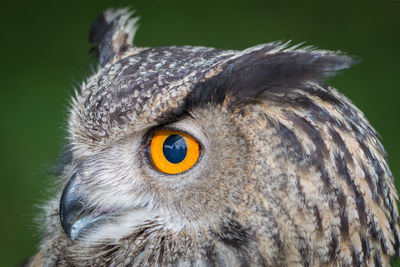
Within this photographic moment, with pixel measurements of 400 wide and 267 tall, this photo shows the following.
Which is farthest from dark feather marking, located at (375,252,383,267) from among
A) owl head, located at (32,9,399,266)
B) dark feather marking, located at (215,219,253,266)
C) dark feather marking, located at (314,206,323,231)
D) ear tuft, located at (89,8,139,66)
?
Answer: ear tuft, located at (89,8,139,66)

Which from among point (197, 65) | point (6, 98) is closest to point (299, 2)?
point (6, 98)

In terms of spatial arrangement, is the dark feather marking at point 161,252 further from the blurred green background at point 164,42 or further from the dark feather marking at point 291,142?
the blurred green background at point 164,42

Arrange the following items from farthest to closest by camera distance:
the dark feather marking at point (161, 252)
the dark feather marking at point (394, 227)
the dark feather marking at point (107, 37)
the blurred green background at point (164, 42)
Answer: the blurred green background at point (164, 42)
the dark feather marking at point (107, 37)
the dark feather marking at point (394, 227)
the dark feather marking at point (161, 252)

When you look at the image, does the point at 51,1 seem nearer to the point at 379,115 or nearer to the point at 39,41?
the point at 39,41

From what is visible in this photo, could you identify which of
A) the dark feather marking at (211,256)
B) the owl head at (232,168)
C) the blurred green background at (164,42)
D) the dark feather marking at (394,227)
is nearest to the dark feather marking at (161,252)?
the owl head at (232,168)

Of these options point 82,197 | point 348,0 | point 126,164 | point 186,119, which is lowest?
point 82,197

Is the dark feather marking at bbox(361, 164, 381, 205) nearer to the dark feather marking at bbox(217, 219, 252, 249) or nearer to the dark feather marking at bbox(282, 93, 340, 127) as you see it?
the dark feather marking at bbox(282, 93, 340, 127)
